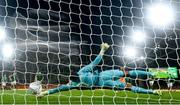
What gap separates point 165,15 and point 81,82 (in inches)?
338

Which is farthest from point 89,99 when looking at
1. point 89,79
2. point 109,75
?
point 89,79

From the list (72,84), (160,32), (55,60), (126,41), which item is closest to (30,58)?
(55,60)

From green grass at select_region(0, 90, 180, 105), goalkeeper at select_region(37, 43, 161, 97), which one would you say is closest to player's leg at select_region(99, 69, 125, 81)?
goalkeeper at select_region(37, 43, 161, 97)

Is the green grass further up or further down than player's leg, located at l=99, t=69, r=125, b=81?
further down

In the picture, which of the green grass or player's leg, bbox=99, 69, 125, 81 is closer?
player's leg, bbox=99, 69, 125, 81

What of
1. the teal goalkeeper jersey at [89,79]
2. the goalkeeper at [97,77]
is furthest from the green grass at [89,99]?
the teal goalkeeper jersey at [89,79]

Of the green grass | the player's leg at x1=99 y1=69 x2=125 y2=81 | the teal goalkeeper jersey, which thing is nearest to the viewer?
the teal goalkeeper jersey

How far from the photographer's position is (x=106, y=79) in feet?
14.0

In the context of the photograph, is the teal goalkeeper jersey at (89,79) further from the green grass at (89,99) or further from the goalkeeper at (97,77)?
the green grass at (89,99)

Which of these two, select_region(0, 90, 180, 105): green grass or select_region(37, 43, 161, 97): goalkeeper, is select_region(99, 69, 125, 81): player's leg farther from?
select_region(0, 90, 180, 105): green grass

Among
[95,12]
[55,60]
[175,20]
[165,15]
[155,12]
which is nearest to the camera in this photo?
[95,12]

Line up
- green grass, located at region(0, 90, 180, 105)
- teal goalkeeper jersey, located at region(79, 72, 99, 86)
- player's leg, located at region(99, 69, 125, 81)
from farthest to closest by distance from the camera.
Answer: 1. green grass, located at region(0, 90, 180, 105)
2. player's leg, located at region(99, 69, 125, 81)
3. teal goalkeeper jersey, located at region(79, 72, 99, 86)

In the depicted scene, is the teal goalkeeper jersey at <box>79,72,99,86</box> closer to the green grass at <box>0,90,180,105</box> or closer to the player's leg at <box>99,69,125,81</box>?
the player's leg at <box>99,69,125,81</box>

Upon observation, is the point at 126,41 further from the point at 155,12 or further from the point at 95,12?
the point at 95,12
